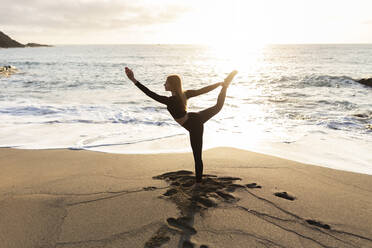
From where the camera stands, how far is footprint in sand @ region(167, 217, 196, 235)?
2.99 meters

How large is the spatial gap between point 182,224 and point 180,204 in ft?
1.44

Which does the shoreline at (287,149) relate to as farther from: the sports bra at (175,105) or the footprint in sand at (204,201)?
the footprint in sand at (204,201)

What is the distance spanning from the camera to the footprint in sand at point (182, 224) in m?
2.99

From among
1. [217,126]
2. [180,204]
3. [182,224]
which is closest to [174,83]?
[180,204]

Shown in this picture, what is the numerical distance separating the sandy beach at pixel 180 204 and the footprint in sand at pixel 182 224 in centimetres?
1

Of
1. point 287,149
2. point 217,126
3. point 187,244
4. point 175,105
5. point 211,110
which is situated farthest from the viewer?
point 217,126

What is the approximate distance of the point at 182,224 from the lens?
310cm

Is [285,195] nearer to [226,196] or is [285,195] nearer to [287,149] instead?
[226,196]

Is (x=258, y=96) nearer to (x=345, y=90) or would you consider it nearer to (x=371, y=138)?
(x=345, y=90)

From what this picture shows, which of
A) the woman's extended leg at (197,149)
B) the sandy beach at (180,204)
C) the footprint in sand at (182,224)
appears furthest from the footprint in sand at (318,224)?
the woman's extended leg at (197,149)

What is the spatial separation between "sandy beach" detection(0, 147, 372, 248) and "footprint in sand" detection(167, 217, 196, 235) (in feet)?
0.04

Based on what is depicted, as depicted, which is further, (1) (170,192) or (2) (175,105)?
(2) (175,105)

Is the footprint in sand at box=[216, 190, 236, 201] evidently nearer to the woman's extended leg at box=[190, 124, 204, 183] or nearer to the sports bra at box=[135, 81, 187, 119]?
the woman's extended leg at box=[190, 124, 204, 183]

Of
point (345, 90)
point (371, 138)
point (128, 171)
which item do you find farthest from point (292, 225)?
point (345, 90)
